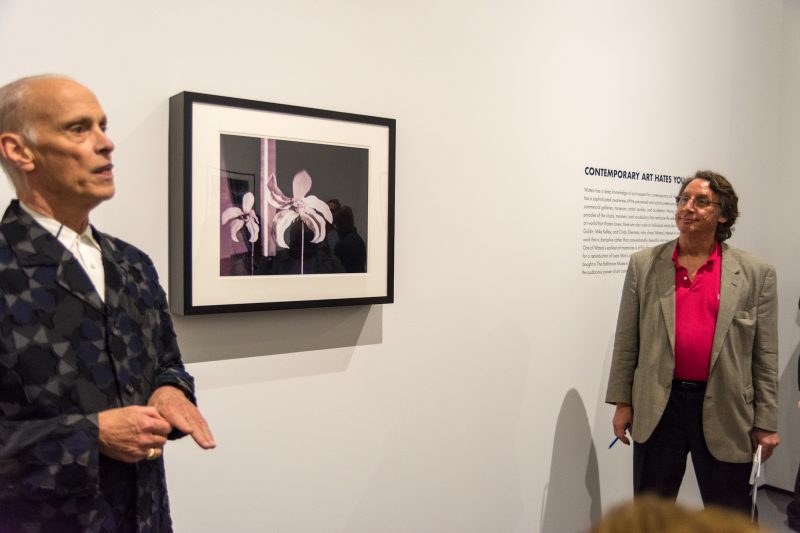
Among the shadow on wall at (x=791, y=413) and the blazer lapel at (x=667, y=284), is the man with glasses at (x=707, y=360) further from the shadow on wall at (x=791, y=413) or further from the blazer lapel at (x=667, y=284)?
the shadow on wall at (x=791, y=413)

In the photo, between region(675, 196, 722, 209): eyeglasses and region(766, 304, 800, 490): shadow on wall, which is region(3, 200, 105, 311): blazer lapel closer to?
region(675, 196, 722, 209): eyeglasses

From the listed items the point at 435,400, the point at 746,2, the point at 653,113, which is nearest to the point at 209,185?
the point at 435,400

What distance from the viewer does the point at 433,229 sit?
2.60m

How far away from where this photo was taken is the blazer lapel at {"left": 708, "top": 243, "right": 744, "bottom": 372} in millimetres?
2658

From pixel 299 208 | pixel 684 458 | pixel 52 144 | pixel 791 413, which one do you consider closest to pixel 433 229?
pixel 299 208

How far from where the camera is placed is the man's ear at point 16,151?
4.34ft

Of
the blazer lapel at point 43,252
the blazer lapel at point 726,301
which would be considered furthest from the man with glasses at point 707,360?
the blazer lapel at point 43,252

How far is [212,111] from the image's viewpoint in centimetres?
195

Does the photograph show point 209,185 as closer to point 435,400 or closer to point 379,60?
point 379,60

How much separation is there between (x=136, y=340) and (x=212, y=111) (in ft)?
2.59

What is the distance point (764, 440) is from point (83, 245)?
2.52 metres

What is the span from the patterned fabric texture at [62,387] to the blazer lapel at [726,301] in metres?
2.08

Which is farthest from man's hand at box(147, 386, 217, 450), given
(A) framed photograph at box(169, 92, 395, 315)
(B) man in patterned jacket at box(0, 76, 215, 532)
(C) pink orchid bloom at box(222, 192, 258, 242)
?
(C) pink orchid bloom at box(222, 192, 258, 242)

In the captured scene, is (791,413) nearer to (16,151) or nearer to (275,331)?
(275,331)
